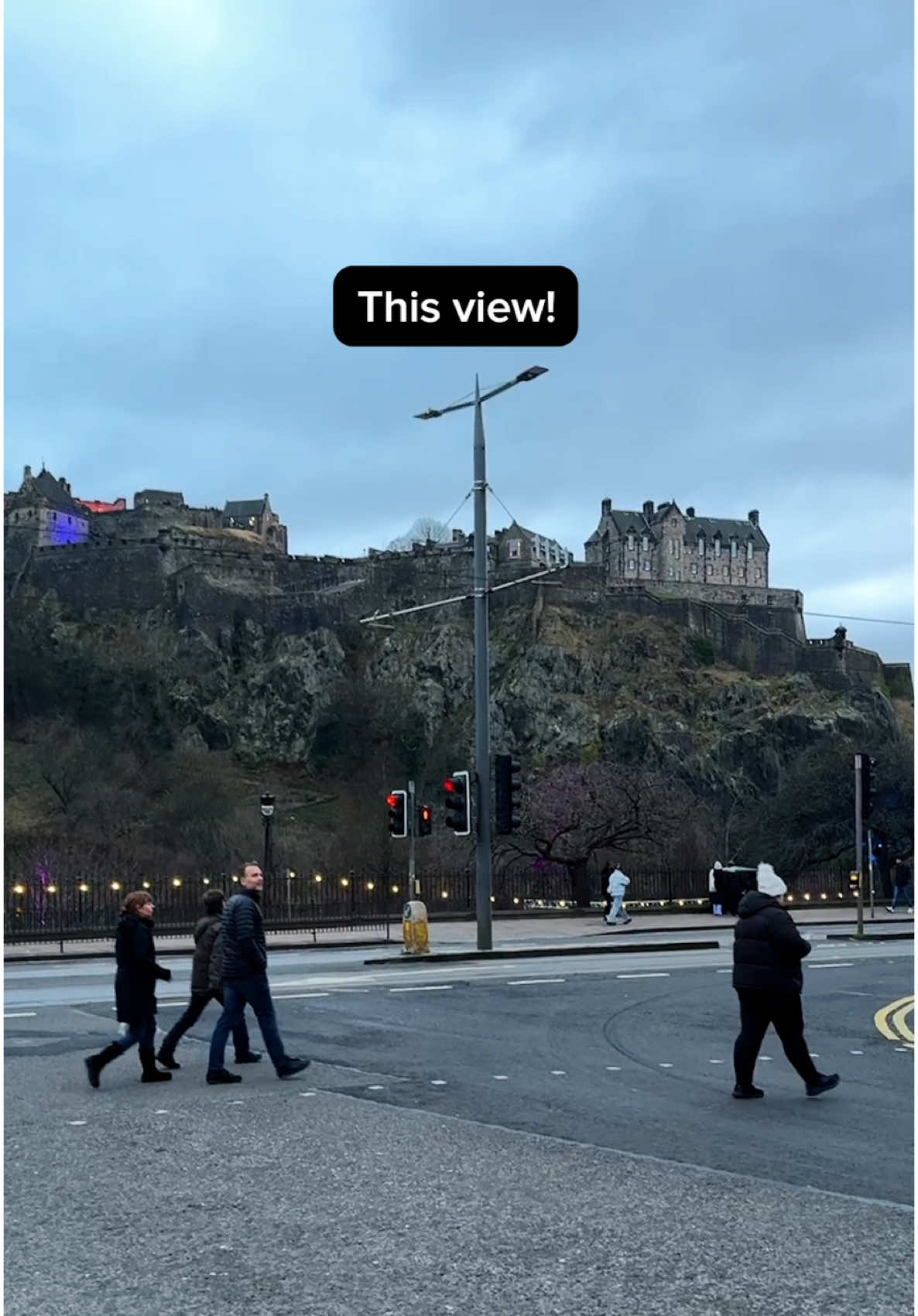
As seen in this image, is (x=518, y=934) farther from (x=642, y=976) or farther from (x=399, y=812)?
(x=642, y=976)

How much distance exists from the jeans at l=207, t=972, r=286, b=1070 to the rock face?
79.5m

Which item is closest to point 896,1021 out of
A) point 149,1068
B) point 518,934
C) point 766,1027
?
point 766,1027

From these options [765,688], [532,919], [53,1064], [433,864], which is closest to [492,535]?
[765,688]

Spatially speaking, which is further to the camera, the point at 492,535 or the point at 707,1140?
the point at 492,535

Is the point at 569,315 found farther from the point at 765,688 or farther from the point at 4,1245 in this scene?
the point at 765,688

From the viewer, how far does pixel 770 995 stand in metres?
9.59

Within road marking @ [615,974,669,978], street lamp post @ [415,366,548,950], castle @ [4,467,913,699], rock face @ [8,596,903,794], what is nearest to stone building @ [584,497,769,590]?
castle @ [4,467,913,699]

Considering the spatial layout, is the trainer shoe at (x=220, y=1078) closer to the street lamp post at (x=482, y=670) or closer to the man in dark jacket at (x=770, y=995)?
the man in dark jacket at (x=770, y=995)

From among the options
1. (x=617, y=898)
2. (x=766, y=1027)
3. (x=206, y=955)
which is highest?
(x=206, y=955)

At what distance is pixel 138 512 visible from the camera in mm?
124000

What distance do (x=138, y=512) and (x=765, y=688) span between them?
57.1 metres

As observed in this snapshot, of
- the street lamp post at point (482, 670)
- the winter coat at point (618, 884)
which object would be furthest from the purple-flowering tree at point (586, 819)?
the street lamp post at point (482, 670)

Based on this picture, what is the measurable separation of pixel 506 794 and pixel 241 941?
13191 mm

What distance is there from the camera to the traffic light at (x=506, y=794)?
2309 centimetres
